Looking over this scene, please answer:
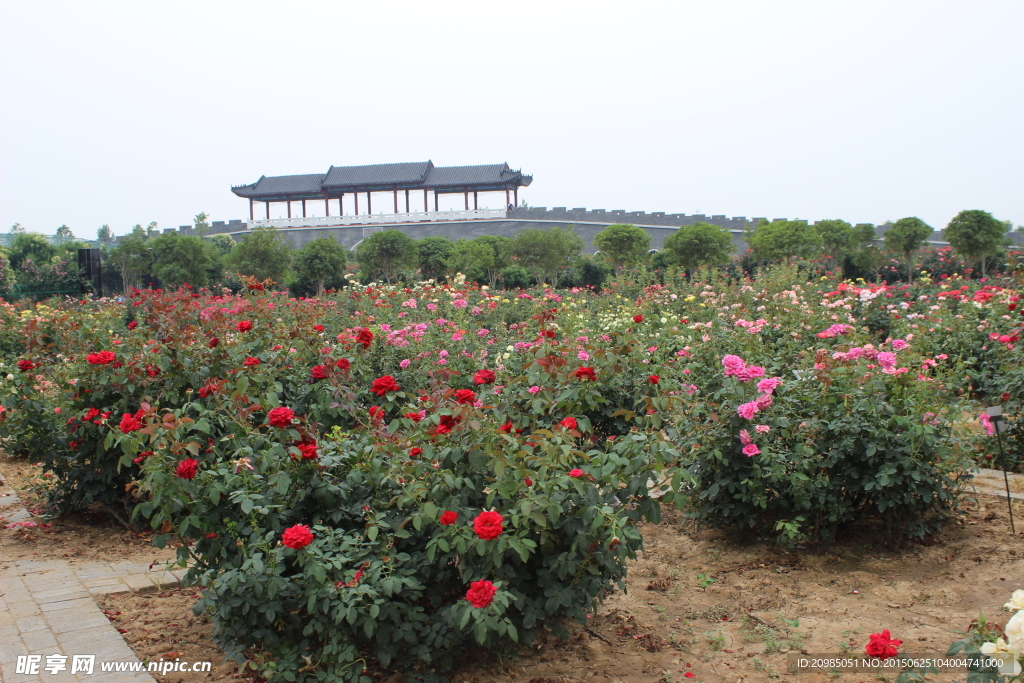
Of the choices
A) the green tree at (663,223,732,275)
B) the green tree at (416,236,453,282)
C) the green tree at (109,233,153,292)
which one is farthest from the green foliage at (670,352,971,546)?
the green tree at (109,233,153,292)

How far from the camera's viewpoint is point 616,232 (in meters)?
27.8

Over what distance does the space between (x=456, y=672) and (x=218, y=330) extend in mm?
2979

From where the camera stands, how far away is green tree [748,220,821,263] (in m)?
25.5

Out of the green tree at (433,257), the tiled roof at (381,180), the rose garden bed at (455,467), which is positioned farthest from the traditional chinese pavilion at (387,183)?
the rose garden bed at (455,467)

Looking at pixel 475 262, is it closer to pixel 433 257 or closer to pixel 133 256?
pixel 433 257

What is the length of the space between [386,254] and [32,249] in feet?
62.2

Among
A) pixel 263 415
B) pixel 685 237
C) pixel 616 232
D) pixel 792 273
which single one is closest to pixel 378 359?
pixel 263 415

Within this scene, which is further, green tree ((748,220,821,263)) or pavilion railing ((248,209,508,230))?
pavilion railing ((248,209,508,230))

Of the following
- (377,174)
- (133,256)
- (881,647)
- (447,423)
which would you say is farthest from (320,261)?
(881,647)

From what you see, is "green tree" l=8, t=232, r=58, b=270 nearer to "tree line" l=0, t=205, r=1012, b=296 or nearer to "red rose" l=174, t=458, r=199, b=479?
"tree line" l=0, t=205, r=1012, b=296

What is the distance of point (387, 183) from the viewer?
4747 cm

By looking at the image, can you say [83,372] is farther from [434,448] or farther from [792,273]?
[792,273]

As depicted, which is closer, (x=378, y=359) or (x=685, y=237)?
(x=378, y=359)

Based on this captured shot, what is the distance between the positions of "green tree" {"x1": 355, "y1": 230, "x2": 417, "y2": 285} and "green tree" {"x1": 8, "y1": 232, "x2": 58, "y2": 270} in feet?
53.6
